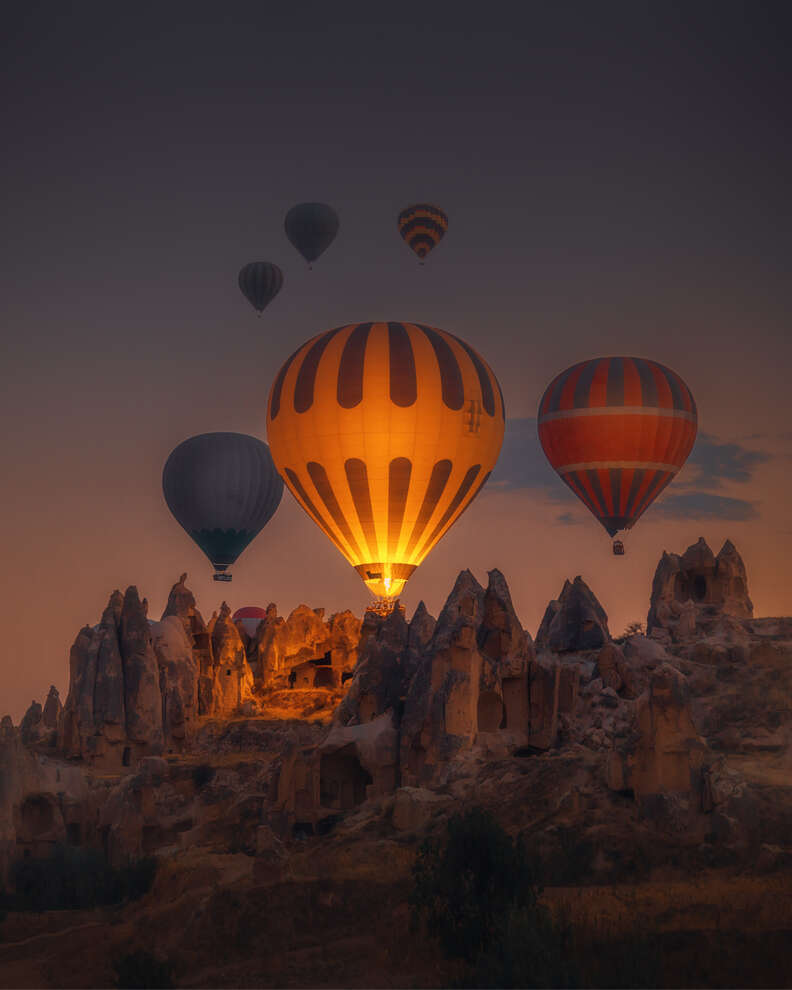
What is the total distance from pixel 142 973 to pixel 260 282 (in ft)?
203

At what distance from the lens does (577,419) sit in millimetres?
54594

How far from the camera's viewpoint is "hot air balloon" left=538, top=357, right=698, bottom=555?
53.4 meters

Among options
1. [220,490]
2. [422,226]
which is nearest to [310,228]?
[422,226]

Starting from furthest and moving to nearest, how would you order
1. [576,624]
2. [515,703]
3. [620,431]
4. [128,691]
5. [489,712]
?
[620,431] → [128,691] → [576,624] → [515,703] → [489,712]

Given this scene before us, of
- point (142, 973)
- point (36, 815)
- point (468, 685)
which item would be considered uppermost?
point (468, 685)

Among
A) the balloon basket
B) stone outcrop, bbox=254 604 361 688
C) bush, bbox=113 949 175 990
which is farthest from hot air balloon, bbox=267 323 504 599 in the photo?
bush, bbox=113 949 175 990

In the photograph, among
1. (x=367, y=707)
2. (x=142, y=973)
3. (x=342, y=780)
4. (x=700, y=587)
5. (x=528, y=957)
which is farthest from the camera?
(x=700, y=587)

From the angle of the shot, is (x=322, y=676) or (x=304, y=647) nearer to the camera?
(x=304, y=647)

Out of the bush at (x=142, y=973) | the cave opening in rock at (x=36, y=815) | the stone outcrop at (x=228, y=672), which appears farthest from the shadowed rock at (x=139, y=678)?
the bush at (x=142, y=973)

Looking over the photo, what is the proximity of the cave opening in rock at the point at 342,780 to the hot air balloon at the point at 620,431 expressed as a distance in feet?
82.9

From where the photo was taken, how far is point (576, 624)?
45594 mm

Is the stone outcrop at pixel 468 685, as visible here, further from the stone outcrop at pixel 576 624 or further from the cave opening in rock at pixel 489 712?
the stone outcrop at pixel 576 624

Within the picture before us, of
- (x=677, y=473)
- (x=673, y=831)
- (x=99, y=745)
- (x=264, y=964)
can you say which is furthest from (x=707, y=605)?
(x=264, y=964)

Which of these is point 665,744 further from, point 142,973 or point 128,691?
point 128,691
